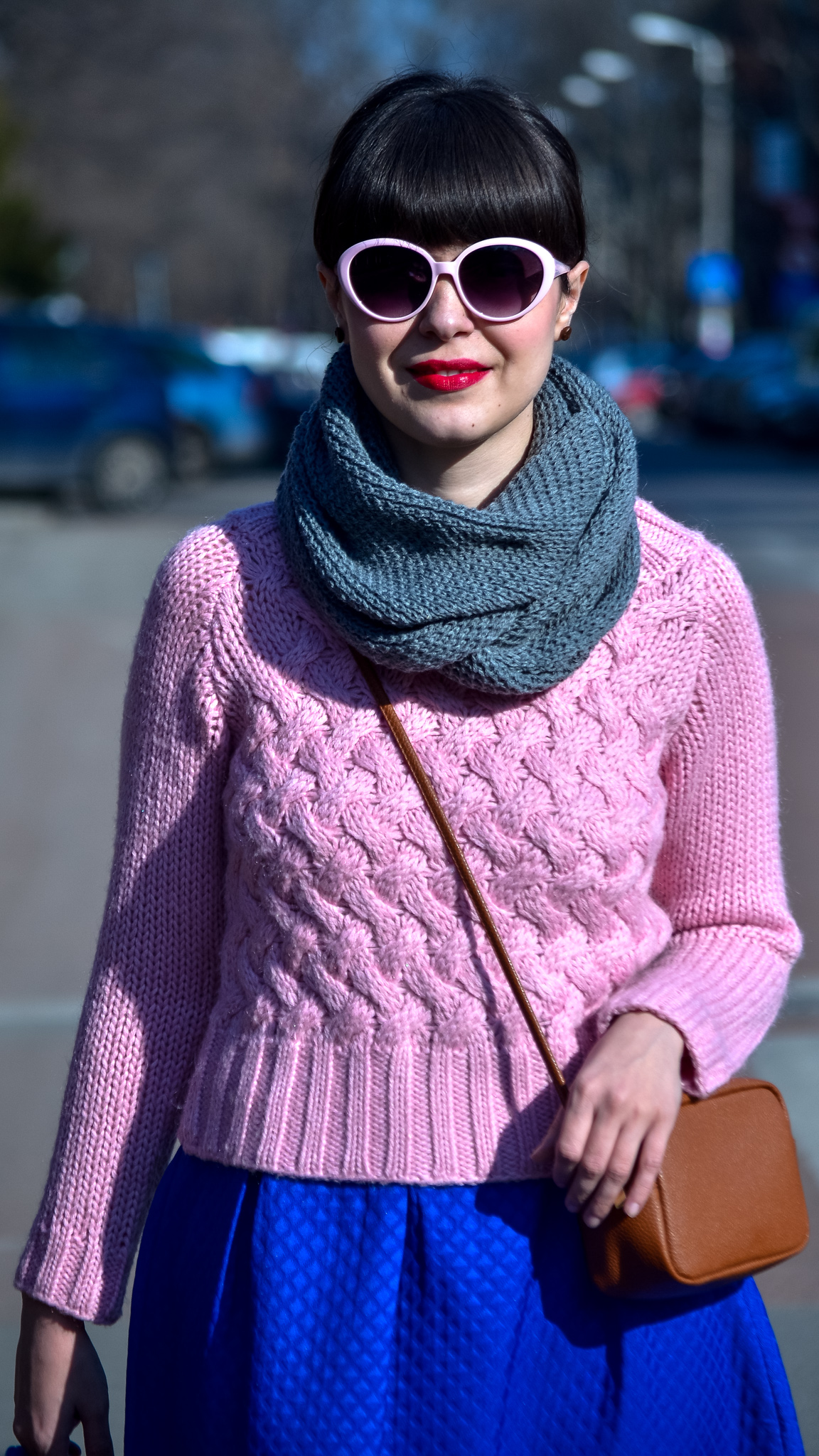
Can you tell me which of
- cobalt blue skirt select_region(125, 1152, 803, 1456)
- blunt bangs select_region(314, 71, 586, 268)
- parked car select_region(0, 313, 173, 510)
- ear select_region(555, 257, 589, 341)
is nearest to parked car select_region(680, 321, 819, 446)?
parked car select_region(0, 313, 173, 510)

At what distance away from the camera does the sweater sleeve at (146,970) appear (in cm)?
171

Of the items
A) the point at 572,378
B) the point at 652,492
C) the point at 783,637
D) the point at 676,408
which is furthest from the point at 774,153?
the point at 572,378

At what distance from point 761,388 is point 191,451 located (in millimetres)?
14060

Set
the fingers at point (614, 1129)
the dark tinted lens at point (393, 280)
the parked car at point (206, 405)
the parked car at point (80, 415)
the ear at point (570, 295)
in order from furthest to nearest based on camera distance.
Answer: the parked car at point (206, 405) < the parked car at point (80, 415) < the ear at point (570, 295) < the dark tinted lens at point (393, 280) < the fingers at point (614, 1129)

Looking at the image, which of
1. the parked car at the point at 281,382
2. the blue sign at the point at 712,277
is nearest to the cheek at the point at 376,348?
the parked car at the point at 281,382

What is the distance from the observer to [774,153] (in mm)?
37875

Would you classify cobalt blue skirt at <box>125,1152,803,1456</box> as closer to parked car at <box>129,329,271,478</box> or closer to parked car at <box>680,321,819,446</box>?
parked car at <box>129,329,271,478</box>

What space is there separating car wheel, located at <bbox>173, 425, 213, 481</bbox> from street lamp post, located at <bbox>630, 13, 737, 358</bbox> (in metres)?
19.9

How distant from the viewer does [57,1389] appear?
5.57 feet

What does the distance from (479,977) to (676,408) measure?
124 ft

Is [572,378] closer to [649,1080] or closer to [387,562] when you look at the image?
[387,562]

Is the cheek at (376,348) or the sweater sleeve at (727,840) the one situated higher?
the cheek at (376,348)

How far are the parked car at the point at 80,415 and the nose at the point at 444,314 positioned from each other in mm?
14561

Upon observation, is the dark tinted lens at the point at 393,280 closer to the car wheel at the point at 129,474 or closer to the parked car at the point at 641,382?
the car wheel at the point at 129,474
